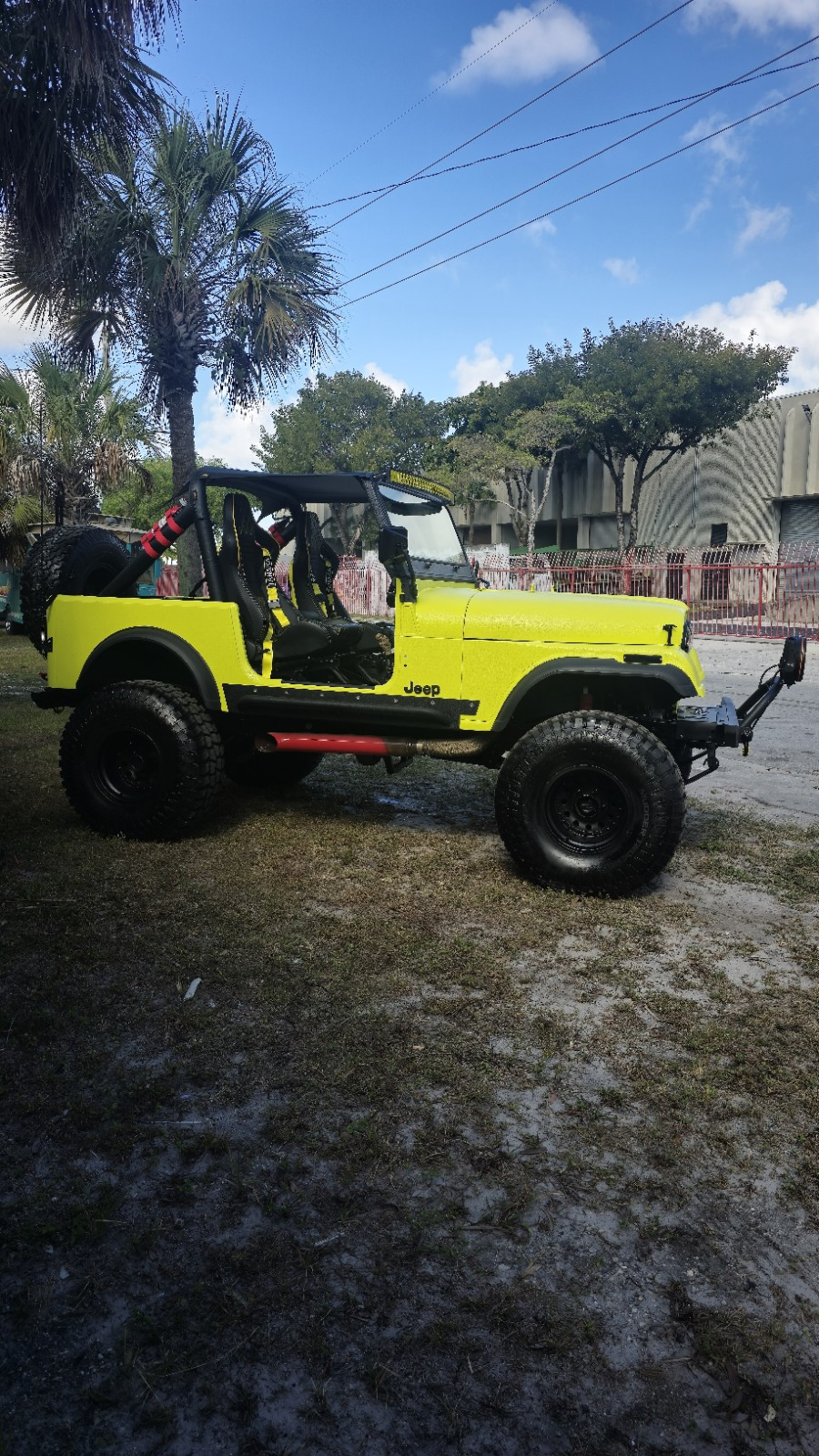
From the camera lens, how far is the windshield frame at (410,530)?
17.4ft

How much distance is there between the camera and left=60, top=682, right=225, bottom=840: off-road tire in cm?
523

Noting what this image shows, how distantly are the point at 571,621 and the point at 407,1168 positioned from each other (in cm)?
293

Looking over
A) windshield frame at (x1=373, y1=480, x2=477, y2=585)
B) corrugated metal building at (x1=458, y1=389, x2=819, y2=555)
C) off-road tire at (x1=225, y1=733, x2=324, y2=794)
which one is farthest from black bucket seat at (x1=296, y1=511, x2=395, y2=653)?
corrugated metal building at (x1=458, y1=389, x2=819, y2=555)

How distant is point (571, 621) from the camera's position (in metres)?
4.76

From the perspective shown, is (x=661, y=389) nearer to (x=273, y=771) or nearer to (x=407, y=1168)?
(x=273, y=771)

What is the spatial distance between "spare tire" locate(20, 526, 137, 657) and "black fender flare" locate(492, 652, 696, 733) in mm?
2800

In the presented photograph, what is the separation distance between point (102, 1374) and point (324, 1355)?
1.41 ft

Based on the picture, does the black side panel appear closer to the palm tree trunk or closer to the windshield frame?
the windshield frame

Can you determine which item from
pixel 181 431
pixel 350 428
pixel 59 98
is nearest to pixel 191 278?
pixel 181 431

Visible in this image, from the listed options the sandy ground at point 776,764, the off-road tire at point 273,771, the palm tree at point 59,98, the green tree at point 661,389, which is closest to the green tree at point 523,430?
the green tree at point 661,389

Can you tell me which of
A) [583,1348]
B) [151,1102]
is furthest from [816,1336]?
[151,1102]

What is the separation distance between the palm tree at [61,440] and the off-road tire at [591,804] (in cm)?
1758

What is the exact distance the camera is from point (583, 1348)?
193 cm

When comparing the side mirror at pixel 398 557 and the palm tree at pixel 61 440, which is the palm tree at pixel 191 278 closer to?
the palm tree at pixel 61 440
